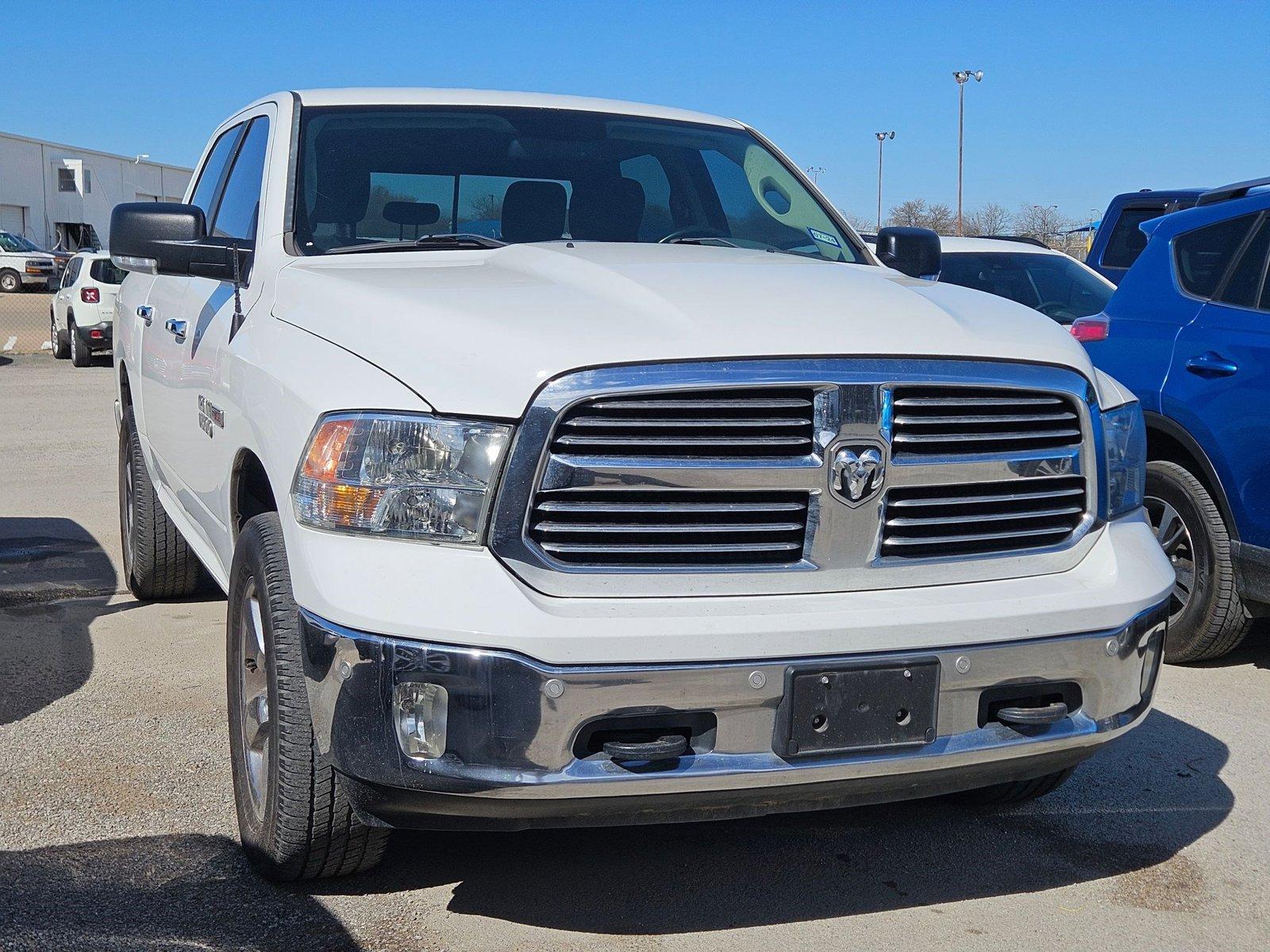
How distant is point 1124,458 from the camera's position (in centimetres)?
313

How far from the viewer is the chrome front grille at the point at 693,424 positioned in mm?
2588

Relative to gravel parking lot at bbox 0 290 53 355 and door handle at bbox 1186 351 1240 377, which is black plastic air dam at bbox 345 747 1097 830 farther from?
gravel parking lot at bbox 0 290 53 355

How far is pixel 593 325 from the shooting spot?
2.72 m

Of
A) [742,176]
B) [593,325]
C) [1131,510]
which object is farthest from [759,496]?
[742,176]

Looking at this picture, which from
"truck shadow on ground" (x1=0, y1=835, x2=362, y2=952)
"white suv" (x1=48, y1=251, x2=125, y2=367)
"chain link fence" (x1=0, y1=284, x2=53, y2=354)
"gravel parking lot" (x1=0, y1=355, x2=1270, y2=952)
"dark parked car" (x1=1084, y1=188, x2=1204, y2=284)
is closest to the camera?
"truck shadow on ground" (x1=0, y1=835, x2=362, y2=952)

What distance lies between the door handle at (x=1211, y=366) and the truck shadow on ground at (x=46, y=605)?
13.3ft

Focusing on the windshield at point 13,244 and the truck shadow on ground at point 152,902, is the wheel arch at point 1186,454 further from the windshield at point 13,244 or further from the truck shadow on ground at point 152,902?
the windshield at point 13,244

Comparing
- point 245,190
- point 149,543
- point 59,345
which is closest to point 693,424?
point 245,190

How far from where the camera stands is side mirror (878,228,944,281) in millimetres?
4383

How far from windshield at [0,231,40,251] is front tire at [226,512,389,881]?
42.1 m

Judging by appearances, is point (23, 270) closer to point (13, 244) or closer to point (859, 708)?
point (13, 244)

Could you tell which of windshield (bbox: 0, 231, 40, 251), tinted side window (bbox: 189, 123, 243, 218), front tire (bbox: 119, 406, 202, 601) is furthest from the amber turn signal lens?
windshield (bbox: 0, 231, 40, 251)

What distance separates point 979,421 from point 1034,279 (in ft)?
22.2

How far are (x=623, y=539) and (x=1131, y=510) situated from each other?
1.25 metres
